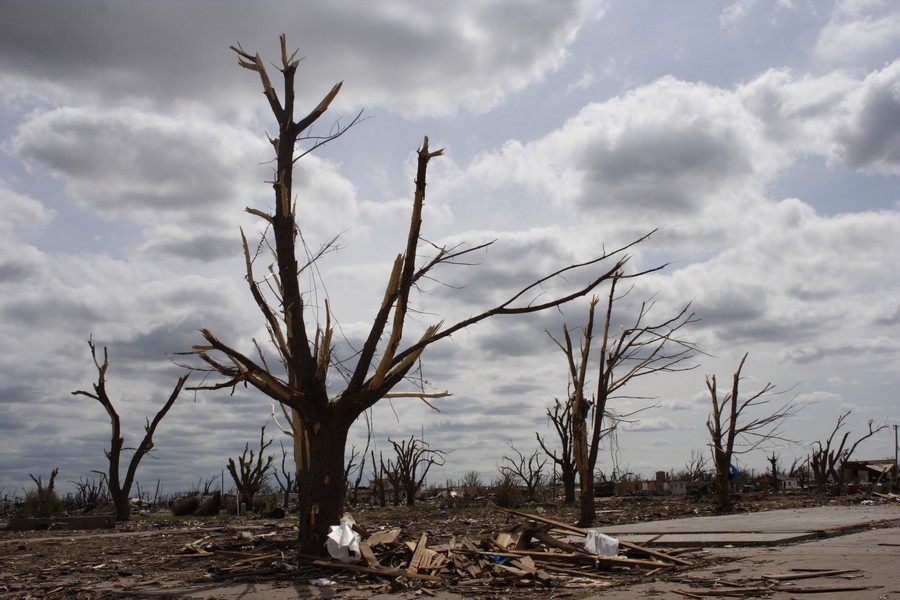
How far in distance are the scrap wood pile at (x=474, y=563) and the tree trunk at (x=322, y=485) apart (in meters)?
0.27

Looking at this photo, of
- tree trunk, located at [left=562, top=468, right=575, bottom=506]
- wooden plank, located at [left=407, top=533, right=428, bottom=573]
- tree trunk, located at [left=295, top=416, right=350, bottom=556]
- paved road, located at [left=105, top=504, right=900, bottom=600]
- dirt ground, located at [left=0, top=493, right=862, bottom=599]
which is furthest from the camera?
tree trunk, located at [left=562, top=468, right=575, bottom=506]

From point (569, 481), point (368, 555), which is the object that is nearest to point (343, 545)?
point (368, 555)

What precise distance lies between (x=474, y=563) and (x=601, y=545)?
1.31 metres

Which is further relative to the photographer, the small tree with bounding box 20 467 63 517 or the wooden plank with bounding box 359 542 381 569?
the small tree with bounding box 20 467 63 517

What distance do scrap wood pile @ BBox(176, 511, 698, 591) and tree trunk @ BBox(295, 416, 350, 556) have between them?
0.90 ft

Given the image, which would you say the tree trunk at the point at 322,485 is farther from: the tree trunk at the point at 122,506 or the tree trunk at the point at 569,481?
the tree trunk at the point at 569,481

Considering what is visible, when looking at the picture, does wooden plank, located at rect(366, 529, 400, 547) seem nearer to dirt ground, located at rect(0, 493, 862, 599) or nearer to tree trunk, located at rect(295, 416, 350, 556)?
dirt ground, located at rect(0, 493, 862, 599)

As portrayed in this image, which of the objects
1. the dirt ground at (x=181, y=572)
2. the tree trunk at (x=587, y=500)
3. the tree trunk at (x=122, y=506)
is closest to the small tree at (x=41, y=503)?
the tree trunk at (x=122, y=506)

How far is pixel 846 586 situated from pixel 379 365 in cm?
481

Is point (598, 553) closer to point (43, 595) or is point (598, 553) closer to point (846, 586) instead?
point (846, 586)

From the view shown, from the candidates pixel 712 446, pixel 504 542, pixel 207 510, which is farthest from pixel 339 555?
pixel 207 510

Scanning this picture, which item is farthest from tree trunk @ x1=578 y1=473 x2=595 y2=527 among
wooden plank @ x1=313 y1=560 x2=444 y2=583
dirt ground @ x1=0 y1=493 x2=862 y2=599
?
wooden plank @ x1=313 y1=560 x2=444 y2=583

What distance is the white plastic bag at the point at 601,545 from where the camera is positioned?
746 cm

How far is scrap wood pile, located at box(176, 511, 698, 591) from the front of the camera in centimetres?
669
